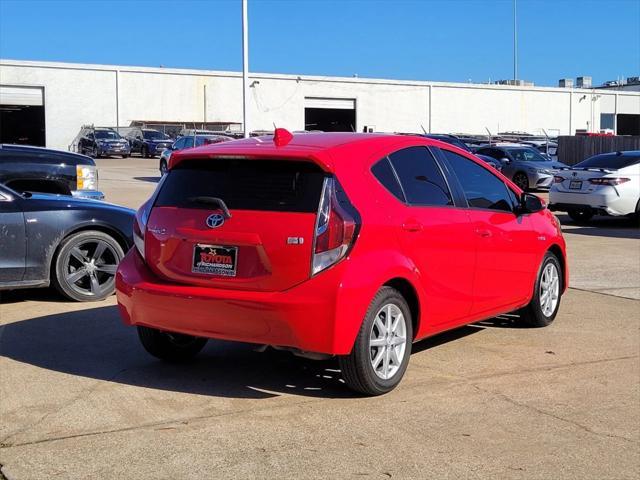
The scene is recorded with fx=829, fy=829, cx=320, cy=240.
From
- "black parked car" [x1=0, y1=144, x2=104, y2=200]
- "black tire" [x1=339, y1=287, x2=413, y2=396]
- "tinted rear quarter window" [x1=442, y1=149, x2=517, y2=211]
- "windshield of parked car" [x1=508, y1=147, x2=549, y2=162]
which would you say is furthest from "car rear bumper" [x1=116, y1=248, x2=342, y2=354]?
"windshield of parked car" [x1=508, y1=147, x2=549, y2=162]

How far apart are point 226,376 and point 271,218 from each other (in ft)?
4.61

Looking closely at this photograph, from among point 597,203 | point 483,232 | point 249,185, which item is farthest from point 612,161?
point 249,185

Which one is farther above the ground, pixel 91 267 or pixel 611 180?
pixel 611 180

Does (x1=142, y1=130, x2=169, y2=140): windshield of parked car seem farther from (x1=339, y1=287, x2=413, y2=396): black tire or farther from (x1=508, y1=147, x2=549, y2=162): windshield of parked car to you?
(x1=339, y1=287, x2=413, y2=396): black tire

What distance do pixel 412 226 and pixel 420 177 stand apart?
1.71 ft

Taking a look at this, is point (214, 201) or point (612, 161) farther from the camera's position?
point (612, 161)

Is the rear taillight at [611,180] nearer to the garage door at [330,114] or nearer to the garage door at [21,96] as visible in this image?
the garage door at [21,96]

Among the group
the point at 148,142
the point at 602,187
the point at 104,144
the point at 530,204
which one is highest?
the point at 148,142

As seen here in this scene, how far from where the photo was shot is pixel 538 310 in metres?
7.34

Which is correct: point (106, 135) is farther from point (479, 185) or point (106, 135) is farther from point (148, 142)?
point (479, 185)

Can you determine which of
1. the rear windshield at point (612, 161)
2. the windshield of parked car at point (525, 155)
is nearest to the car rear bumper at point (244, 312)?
the rear windshield at point (612, 161)

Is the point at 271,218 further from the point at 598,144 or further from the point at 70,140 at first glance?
the point at 70,140

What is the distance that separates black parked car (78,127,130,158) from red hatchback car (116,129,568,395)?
4406 cm

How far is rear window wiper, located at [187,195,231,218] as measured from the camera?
205 inches
